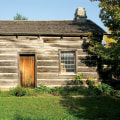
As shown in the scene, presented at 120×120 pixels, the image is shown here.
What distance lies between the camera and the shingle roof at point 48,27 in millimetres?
10656

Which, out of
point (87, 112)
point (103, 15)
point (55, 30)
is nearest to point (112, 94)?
point (87, 112)

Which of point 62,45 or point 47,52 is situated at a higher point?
Result: point 62,45

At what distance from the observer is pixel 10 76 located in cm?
1053

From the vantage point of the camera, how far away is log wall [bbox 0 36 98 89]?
34.6 feet

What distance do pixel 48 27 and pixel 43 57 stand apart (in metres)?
2.39

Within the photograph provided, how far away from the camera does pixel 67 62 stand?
35.5ft

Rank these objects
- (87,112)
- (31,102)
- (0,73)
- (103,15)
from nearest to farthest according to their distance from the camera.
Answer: (87,112)
(31,102)
(103,15)
(0,73)

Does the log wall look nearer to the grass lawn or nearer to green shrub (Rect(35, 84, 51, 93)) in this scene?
green shrub (Rect(35, 84, 51, 93))

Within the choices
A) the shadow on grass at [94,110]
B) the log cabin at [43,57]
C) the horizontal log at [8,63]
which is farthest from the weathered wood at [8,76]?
the shadow on grass at [94,110]

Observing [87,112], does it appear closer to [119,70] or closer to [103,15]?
[119,70]

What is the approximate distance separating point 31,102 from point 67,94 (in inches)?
98.3

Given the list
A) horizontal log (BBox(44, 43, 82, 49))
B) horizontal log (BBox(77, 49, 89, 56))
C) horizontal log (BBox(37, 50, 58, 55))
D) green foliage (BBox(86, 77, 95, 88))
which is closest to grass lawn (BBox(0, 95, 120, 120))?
green foliage (BBox(86, 77, 95, 88))

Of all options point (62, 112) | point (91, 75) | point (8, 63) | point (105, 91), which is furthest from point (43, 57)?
point (62, 112)

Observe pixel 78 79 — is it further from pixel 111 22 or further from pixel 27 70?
pixel 111 22
